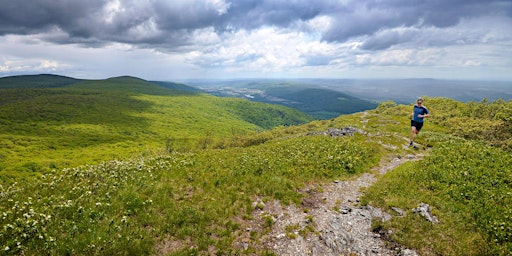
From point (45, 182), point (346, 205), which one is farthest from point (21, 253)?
point (346, 205)

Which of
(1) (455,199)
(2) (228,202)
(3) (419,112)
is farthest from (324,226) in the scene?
(3) (419,112)

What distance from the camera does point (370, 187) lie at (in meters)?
18.5

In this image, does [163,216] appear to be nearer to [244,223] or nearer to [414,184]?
[244,223]

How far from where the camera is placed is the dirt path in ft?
37.9

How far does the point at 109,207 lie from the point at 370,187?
1702 cm

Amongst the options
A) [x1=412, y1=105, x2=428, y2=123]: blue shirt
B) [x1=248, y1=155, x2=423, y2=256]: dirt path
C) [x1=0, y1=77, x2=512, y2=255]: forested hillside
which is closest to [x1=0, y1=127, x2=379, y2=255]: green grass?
[x1=0, y1=77, x2=512, y2=255]: forested hillside

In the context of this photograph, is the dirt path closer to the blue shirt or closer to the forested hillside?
the forested hillside

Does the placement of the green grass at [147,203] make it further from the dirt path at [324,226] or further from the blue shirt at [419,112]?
the blue shirt at [419,112]

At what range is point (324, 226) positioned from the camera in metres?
13.2

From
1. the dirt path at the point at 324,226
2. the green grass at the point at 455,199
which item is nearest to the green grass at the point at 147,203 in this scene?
the dirt path at the point at 324,226

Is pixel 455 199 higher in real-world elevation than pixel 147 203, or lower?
lower

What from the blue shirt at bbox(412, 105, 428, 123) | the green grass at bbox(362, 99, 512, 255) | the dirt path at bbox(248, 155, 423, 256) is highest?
the blue shirt at bbox(412, 105, 428, 123)

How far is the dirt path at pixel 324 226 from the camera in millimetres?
11555

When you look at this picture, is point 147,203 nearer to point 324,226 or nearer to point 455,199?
point 324,226
